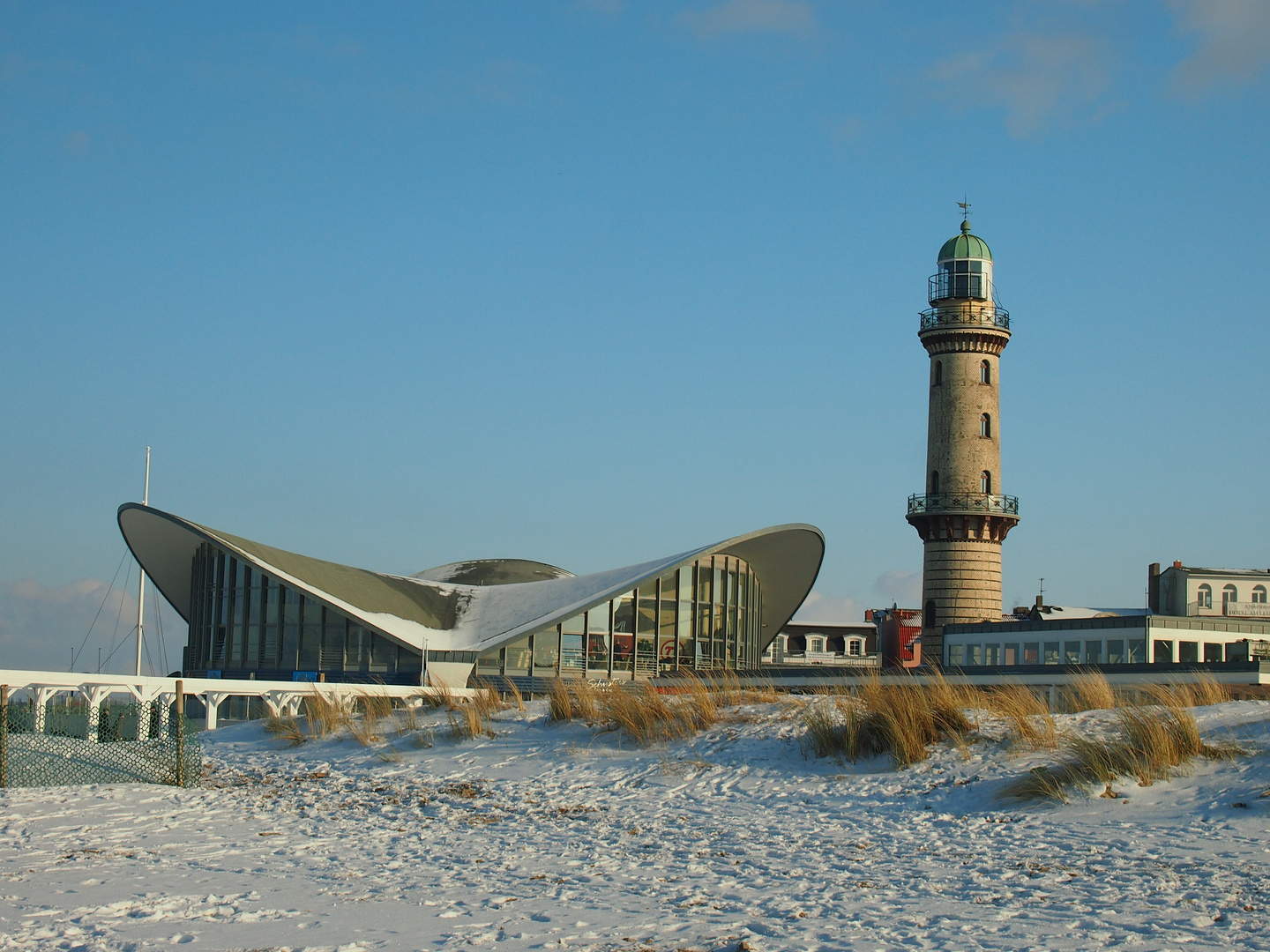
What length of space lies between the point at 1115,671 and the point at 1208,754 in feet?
65.7

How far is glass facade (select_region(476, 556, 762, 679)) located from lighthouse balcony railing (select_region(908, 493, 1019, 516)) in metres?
7.70

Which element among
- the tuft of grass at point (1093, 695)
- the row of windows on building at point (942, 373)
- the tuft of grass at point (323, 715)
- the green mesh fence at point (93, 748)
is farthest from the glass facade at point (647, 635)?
the tuft of grass at point (1093, 695)

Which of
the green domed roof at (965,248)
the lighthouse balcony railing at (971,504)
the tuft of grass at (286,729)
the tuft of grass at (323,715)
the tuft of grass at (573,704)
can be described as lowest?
the tuft of grass at (286,729)

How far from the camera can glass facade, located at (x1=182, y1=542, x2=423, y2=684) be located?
35.7 metres

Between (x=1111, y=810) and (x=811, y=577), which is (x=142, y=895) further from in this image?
(x=811, y=577)

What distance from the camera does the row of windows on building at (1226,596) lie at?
4703 cm

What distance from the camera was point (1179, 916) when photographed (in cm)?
651

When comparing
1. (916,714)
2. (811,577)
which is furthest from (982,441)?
(916,714)

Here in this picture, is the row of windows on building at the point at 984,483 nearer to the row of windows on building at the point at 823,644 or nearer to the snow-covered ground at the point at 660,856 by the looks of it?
the row of windows on building at the point at 823,644

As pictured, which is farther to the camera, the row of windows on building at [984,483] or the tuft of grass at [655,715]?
the row of windows on building at [984,483]

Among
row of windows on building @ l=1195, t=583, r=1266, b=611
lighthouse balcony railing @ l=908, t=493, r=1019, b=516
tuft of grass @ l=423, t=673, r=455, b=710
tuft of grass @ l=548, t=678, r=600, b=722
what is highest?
lighthouse balcony railing @ l=908, t=493, r=1019, b=516

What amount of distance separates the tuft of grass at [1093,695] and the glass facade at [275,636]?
22.6m

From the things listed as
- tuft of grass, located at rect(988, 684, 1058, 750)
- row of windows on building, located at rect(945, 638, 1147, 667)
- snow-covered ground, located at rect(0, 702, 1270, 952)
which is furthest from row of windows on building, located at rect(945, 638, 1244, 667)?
snow-covered ground, located at rect(0, 702, 1270, 952)

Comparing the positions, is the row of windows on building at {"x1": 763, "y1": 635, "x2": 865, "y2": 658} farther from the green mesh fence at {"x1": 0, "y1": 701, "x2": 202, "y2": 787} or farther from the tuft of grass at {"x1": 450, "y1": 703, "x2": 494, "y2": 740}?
the tuft of grass at {"x1": 450, "y1": 703, "x2": 494, "y2": 740}
